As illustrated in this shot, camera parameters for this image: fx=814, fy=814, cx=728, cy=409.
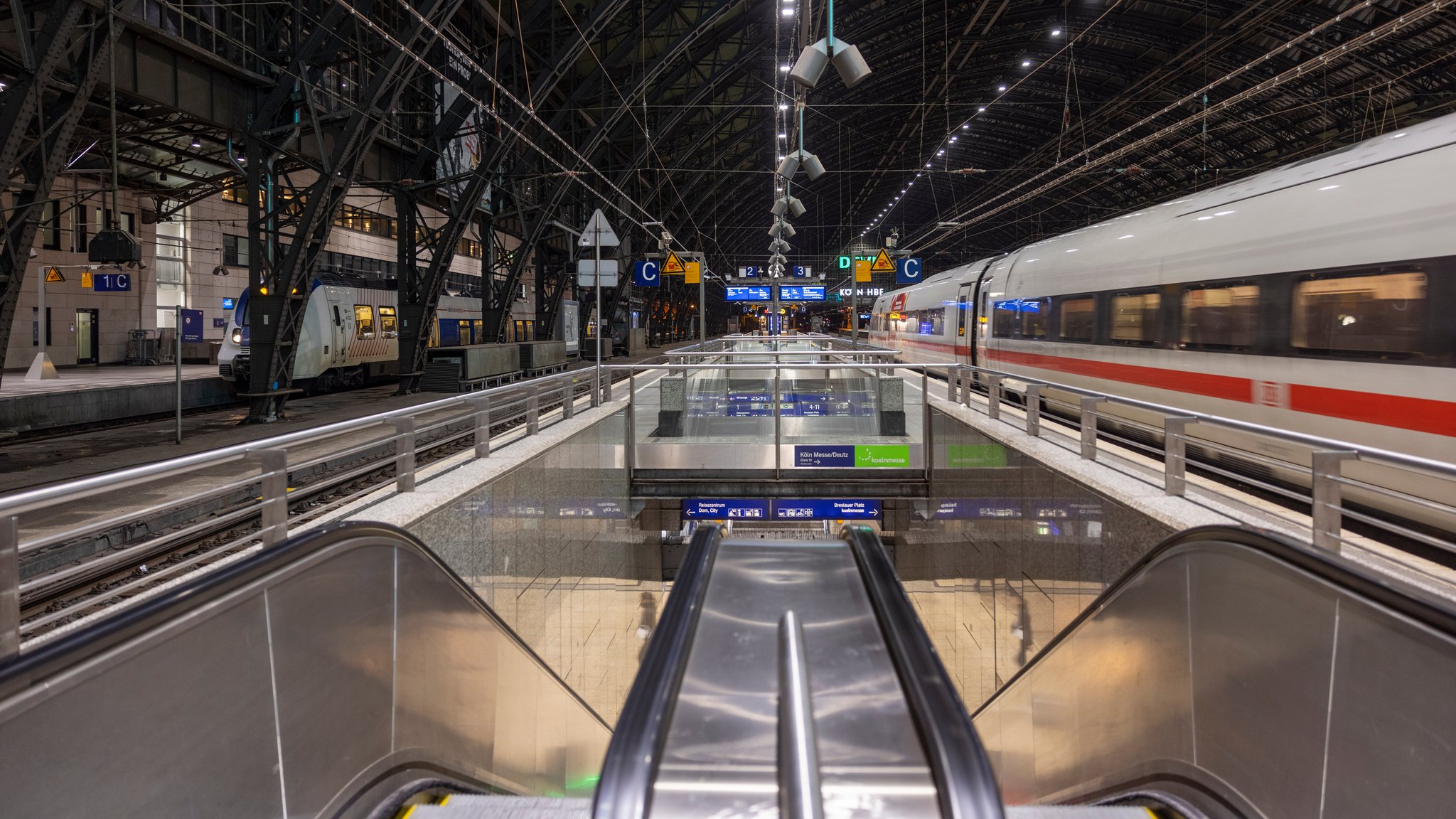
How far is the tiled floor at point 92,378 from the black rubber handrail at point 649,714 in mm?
19951

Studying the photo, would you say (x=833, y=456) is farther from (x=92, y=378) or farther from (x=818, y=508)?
(x=92, y=378)

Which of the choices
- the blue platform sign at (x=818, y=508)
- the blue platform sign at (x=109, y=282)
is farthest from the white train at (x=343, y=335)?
the blue platform sign at (x=818, y=508)

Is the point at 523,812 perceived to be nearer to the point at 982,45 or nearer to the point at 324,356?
the point at 324,356

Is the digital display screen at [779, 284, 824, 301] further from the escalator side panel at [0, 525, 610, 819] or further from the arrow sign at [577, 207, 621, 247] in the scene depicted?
the escalator side panel at [0, 525, 610, 819]

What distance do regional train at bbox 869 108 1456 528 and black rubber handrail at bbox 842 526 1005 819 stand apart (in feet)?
11.5

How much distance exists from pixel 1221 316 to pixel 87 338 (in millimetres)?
36315

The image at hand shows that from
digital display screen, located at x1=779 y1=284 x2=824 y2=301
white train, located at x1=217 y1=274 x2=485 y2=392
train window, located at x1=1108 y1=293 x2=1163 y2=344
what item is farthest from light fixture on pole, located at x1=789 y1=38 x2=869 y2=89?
digital display screen, located at x1=779 y1=284 x2=824 y2=301

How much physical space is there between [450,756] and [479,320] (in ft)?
113

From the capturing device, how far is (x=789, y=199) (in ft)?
69.3

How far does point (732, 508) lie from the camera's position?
12.9 m

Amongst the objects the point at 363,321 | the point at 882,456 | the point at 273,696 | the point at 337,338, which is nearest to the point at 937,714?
the point at 273,696

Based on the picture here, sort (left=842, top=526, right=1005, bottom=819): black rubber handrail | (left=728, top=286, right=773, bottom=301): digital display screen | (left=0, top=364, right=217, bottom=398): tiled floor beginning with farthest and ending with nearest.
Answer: (left=728, top=286, right=773, bottom=301): digital display screen < (left=0, top=364, right=217, bottom=398): tiled floor < (left=842, top=526, right=1005, bottom=819): black rubber handrail

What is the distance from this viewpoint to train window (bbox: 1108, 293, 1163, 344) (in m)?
10.4

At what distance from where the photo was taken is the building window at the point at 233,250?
3338 cm
